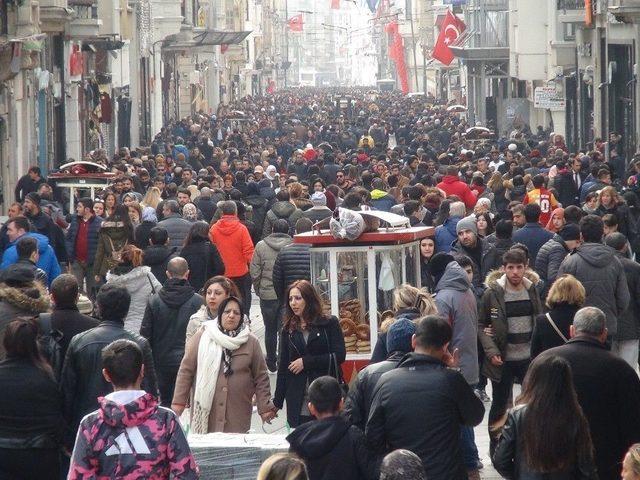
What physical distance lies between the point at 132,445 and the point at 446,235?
835 cm

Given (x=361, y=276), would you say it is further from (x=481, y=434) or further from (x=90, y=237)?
(x=90, y=237)

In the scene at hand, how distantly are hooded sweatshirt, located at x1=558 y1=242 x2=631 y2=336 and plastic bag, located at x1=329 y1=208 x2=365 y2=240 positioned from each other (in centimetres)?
157

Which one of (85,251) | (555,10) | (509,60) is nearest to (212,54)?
(509,60)

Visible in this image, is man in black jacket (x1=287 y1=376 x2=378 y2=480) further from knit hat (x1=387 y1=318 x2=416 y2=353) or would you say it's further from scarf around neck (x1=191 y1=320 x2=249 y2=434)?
scarf around neck (x1=191 y1=320 x2=249 y2=434)

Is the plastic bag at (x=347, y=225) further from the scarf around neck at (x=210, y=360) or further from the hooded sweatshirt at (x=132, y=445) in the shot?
the hooded sweatshirt at (x=132, y=445)

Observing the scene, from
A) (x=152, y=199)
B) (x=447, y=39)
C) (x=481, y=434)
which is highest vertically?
→ (x=447, y=39)

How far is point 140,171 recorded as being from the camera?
23.2 m

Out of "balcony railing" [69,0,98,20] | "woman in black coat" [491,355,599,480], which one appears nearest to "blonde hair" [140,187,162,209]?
"woman in black coat" [491,355,599,480]

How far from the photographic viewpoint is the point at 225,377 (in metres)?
9.09

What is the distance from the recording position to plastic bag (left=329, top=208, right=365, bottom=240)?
11.8 metres

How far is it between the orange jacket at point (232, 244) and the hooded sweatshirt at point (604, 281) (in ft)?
15.1

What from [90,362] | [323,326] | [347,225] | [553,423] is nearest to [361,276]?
[347,225]

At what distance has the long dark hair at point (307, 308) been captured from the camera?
9375 mm

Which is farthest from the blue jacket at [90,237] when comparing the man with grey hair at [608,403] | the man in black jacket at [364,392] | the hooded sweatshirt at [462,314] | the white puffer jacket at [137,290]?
the man with grey hair at [608,403]
